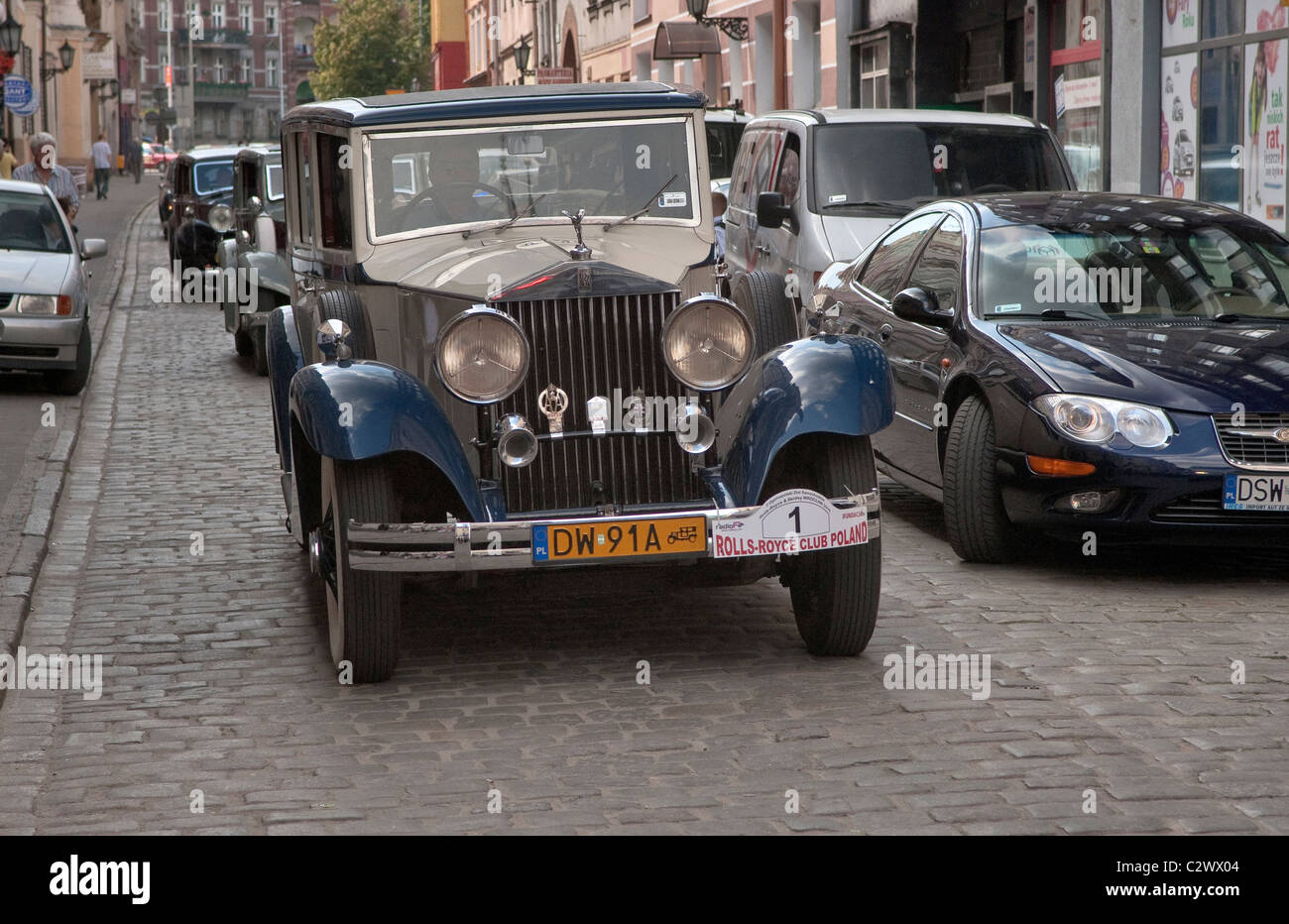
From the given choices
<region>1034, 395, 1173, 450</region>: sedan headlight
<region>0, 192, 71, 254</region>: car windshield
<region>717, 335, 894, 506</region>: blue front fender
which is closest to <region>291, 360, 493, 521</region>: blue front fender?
<region>717, 335, 894, 506</region>: blue front fender

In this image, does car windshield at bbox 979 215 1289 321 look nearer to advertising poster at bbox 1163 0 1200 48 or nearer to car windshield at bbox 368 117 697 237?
car windshield at bbox 368 117 697 237

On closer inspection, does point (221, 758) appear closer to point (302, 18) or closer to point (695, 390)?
point (695, 390)

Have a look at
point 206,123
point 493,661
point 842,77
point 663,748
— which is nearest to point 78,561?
point 493,661

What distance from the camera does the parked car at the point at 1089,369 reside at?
7242mm

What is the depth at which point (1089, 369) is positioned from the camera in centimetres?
747

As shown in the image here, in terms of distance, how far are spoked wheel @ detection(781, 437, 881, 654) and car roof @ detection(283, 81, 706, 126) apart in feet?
5.41

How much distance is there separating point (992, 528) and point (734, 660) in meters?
1.85

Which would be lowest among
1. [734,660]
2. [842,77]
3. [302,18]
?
[734,660]

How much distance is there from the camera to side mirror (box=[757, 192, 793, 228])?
1240 cm

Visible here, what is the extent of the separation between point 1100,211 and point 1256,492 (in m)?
1.95

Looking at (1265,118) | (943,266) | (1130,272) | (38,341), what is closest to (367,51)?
(1265,118)

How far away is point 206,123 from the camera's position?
5049 inches

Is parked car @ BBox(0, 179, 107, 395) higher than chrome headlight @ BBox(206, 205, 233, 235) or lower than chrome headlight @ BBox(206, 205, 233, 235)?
lower

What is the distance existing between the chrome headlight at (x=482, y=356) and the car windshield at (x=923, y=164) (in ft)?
22.5
